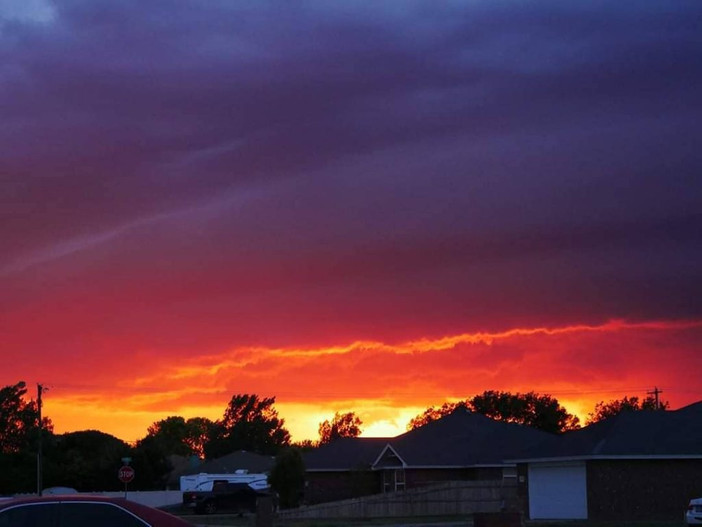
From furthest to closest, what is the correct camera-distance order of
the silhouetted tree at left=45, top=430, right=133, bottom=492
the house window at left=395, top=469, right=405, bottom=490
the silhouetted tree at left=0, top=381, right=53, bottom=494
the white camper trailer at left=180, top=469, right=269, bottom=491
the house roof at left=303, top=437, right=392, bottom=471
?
the silhouetted tree at left=0, top=381, right=53, bottom=494
the silhouetted tree at left=45, top=430, right=133, bottom=492
the white camper trailer at left=180, top=469, right=269, bottom=491
the house roof at left=303, top=437, right=392, bottom=471
the house window at left=395, top=469, right=405, bottom=490

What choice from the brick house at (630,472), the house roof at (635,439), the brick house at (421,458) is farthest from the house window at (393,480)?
the brick house at (630,472)

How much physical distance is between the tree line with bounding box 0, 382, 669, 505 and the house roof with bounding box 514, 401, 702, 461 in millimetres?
21003

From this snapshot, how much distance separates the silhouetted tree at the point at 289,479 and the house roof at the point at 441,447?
1603mm

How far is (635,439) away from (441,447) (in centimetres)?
2093

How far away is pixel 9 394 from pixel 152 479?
107ft

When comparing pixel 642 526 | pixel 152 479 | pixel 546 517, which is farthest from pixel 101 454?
pixel 642 526

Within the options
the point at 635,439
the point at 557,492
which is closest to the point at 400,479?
the point at 557,492

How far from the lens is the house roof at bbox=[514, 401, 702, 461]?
4572 cm

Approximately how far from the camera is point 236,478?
241ft

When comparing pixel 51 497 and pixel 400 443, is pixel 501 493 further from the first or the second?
pixel 51 497

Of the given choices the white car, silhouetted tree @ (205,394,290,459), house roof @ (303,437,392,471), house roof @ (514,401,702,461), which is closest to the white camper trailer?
house roof @ (303,437,392,471)

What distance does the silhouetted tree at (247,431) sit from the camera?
14304 centimetres

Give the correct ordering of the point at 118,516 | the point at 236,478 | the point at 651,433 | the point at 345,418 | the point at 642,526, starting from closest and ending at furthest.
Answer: the point at 118,516 → the point at 642,526 → the point at 651,433 → the point at 236,478 → the point at 345,418

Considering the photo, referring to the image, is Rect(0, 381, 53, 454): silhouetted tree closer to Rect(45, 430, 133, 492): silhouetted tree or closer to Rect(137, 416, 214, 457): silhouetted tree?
Rect(45, 430, 133, 492): silhouetted tree
